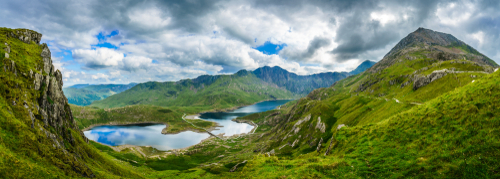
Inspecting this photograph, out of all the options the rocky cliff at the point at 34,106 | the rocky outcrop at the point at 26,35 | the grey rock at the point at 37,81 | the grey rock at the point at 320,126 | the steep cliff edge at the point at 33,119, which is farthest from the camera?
the grey rock at the point at 320,126

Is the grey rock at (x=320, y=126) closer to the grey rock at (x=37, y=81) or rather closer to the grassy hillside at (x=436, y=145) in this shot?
the grassy hillside at (x=436, y=145)

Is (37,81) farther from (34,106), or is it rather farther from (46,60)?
(46,60)

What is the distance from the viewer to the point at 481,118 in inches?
778

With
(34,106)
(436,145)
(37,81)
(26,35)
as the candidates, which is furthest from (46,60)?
(436,145)

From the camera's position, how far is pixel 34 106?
4862 centimetres

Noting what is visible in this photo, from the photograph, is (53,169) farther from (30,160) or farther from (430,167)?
(430,167)

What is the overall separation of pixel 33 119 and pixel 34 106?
294 inches

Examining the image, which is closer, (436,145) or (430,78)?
(436,145)

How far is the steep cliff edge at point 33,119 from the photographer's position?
3372cm

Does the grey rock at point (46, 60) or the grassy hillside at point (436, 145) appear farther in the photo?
the grey rock at point (46, 60)

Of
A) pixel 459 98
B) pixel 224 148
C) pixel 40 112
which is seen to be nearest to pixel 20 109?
pixel 40 112

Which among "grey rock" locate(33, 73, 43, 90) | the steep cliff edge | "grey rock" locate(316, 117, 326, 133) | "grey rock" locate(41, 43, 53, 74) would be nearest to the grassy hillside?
the steep cliff edge

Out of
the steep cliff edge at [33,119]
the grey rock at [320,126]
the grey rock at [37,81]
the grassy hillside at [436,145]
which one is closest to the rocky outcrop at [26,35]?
the steep cliff edge at [33,119]

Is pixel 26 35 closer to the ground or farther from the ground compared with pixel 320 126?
farther from the ground
